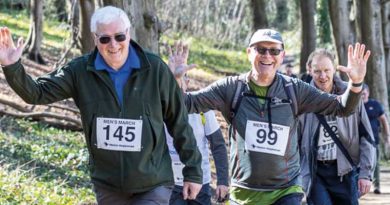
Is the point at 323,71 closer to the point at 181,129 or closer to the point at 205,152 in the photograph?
the point at 205,152

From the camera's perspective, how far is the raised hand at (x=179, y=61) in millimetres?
6664

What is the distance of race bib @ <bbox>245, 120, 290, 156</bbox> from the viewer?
255 inches

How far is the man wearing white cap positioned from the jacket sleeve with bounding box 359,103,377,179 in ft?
4.72

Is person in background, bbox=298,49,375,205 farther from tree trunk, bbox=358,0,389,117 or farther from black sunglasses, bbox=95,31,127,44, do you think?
tree trunk, bbox=358,0,389,117

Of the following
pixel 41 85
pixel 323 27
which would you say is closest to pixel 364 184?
pixel 41 85

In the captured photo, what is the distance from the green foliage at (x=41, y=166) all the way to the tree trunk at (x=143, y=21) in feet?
6.80

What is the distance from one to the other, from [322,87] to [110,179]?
9.28 feet

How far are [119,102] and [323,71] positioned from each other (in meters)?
2.71

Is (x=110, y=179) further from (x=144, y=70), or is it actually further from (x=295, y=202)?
(x=295, y=202)

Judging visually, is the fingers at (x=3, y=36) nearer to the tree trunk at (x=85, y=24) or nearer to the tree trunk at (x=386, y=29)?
the tree trunk at (x=85, y=24)

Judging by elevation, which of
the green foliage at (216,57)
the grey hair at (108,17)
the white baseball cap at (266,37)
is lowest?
the green foliage at (216,57)

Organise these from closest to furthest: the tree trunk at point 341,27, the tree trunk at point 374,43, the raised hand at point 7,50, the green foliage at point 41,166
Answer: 1. the raised hand at point 7,50
2. the green foliage at point 41,166
3. the tree trunk at point 374,43
4. the tree trunk at point 341,27

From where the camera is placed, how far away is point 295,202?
6512 mm

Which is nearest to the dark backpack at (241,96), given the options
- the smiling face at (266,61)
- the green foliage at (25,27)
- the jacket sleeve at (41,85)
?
the smiling face at (266,61)
